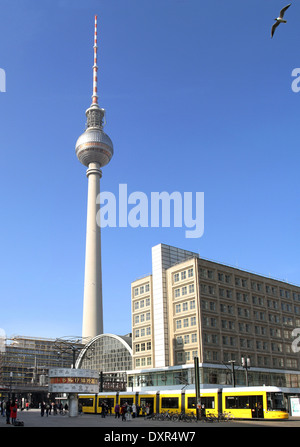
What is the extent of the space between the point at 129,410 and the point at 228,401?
9.32m

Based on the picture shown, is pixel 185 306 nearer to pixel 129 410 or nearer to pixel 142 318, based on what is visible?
pixel 142 318

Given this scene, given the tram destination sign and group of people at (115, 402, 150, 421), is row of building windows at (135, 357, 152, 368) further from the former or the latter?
the tram destination sign

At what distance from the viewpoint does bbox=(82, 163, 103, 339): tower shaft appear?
12371cm

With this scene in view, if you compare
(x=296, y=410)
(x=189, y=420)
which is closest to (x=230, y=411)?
(x=189, y=420)

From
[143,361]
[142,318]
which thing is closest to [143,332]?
[142,318]

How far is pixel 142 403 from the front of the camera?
5041 centimetres

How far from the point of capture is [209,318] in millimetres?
65875

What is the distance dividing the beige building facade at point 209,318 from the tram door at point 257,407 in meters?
22.6

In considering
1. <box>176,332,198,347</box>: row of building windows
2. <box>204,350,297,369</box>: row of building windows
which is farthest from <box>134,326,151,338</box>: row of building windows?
<box>204,350,297,369</box>: row of building windows

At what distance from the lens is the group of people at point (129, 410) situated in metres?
40.8

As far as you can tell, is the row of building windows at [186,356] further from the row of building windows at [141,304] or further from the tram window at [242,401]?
the tram window at [242,401]

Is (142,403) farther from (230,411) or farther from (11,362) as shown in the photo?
(11,362)

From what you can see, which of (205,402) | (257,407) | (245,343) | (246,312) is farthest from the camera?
(246,312)

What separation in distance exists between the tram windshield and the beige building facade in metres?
23.2
